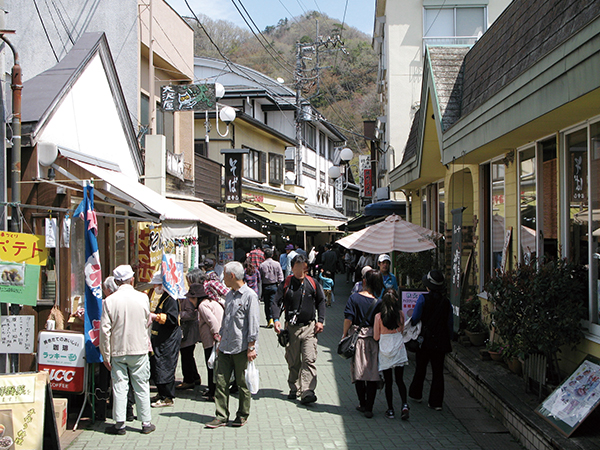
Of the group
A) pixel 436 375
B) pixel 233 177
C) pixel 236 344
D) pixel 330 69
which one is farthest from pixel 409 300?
pixel 330 69

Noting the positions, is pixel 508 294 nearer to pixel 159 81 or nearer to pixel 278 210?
pixel 159 81

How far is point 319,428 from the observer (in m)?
6.30

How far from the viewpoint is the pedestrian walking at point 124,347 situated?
5961 millimetres

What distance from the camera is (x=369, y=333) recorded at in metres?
6.85

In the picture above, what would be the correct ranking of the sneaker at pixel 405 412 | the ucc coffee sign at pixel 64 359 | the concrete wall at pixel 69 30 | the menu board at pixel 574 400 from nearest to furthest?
the menu board at pixel 574 400 → the ucc coffee sign at pixel 64 359 → the sneaker at pixel 405 412 → the concrete wall at pixel 69 30

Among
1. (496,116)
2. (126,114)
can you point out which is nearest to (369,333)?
(496,116)

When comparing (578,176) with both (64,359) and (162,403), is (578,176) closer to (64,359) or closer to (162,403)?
(162,403)

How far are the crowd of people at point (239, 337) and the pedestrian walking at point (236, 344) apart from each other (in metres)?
0.01

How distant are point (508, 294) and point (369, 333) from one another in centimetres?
173

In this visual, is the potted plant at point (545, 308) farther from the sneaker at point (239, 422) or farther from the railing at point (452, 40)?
the railing at point (452, 40)

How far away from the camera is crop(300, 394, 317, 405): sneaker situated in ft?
23.5

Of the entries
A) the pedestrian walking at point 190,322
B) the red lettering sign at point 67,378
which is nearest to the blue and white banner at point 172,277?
the pedestrian walking at point 190,322

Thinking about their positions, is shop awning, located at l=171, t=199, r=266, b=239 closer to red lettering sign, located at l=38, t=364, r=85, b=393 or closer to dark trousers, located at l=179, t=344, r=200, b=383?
dark trousers, located at l=179, t=344, r=200, b=383

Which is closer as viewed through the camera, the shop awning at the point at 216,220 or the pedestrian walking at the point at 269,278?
the pedestrian walking at the point at 269,278
